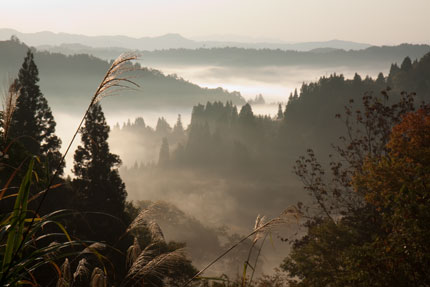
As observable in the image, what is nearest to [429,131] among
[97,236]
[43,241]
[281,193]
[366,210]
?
[366,210]

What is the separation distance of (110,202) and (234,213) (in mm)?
112914

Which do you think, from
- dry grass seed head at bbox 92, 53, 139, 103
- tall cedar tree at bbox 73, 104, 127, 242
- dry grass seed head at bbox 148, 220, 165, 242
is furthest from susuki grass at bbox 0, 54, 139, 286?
tall cedar tree at bbox 73, 104, 127, 242

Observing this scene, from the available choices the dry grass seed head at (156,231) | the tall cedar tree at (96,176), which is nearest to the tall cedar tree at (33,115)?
the tall cedar tree at (96,176)

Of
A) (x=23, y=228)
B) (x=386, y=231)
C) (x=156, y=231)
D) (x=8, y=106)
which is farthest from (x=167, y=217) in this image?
(x=23, y=228)

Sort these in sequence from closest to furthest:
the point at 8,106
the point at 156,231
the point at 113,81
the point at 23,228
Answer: the point at 23,228
the point at 8,106
the point at 113,81
the point at 156,231

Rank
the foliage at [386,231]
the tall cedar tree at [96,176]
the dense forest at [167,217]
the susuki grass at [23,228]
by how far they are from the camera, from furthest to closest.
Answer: the tall cedar tree at [96,176], the foliage at [386,231], the dense forest at [167,217], the susuki grass at [23,228]

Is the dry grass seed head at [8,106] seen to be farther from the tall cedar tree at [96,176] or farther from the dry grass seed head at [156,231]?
the tall cedar tree at [96,176]

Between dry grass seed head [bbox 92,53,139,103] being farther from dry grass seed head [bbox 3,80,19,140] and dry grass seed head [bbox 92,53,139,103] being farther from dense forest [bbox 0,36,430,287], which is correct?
dry grass seed head [bbox 3,80,19,140]

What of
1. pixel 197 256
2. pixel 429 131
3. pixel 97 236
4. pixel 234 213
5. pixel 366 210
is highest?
pixel 429 131

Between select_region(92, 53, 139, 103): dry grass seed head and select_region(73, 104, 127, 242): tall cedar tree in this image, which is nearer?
select_region(92, 53, 139, 103): dry grass seed head

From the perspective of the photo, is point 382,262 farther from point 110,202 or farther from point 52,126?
point 52,126

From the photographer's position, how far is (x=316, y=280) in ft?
51.9

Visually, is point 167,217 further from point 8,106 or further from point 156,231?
point 8,106

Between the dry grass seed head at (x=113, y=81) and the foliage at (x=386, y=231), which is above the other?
the dry grass seed head at (x=113, y=81)
